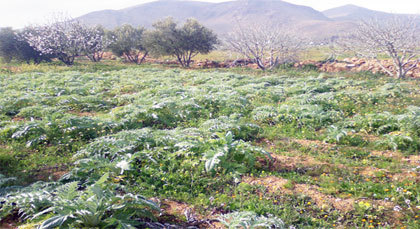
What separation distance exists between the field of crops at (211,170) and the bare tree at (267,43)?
15.8 meters

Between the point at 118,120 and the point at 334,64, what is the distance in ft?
69.1

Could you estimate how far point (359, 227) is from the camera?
10.2 feet

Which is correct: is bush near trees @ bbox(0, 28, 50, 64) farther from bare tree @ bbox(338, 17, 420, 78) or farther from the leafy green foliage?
the leafy green foliage

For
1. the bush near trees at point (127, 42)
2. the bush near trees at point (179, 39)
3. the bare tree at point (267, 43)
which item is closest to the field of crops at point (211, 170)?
the bare tree at point (267, 43)

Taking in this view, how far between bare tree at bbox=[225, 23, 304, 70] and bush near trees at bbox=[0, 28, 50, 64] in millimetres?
20732

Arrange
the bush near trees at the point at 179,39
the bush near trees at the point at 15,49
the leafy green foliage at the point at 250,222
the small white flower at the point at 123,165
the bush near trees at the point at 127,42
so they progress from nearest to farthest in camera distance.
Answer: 1. the leafy green foliage at the point at 250,222
2. the small white flower at the point at 123,165
3. the bush near trees at the point at 179,39
4. the bush near trees at the point at 15,49
5. the bush near trees at the point at 127,42

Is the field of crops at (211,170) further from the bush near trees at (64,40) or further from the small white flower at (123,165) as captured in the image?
the bush near trees at (64,40)

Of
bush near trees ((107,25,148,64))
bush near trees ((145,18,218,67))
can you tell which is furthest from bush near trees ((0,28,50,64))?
bush near trees ((145,18,218,67))

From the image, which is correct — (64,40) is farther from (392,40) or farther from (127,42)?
(392,40)

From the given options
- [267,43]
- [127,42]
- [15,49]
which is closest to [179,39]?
[127,42]

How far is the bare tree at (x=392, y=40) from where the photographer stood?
51.6 ft

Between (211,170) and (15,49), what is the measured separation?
3269 cm

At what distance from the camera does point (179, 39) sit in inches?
1101

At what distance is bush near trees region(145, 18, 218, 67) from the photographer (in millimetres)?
27938
